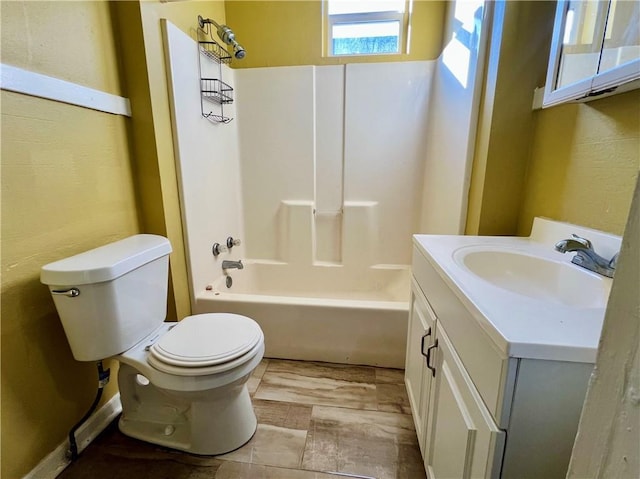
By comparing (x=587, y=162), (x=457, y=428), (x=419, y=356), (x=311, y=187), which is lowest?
(x=419, y=356)

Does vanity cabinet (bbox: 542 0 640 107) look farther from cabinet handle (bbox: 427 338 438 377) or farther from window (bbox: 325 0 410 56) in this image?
window (bbox: 325 0 410 56)

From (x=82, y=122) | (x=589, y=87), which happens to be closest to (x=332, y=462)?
(x=589, y=87)

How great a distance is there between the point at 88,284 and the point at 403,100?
2.14m

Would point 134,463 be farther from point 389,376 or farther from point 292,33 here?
point 292,33

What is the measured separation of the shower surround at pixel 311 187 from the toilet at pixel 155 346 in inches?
20.2

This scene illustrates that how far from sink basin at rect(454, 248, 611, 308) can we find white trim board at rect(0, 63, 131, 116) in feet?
4.89

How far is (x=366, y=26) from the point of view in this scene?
89.4 inches

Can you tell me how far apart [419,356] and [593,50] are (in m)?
1.16

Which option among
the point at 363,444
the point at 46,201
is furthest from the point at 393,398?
the point at 46,201

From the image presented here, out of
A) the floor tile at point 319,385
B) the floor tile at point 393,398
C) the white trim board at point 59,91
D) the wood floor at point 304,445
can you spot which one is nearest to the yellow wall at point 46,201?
the white trim board at point 59,91

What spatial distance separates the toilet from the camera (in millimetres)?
1069

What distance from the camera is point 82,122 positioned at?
1.22 metres

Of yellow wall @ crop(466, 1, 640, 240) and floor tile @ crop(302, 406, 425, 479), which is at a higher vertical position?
yellow wall @ crop(466, 1, 640, 240)

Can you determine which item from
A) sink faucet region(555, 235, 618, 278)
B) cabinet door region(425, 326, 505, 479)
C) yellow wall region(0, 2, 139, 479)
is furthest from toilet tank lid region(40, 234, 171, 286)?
sink faucet region(555, 235, 618, 278)
